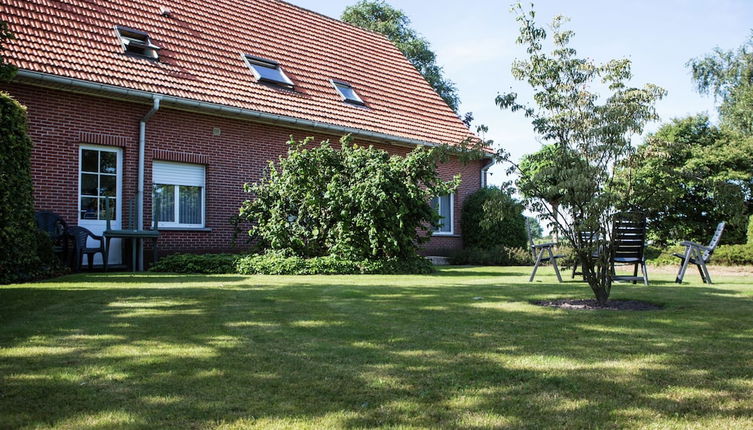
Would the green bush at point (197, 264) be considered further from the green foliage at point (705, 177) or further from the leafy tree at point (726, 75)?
the leafy tree at point (726, 75)

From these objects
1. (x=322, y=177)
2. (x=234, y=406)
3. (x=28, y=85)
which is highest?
(x=28, y=85)

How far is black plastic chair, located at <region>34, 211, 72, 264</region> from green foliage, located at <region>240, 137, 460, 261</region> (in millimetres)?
3115

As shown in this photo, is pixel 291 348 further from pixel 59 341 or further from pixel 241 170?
pixel 241 170

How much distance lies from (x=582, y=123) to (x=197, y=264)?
723 centimetres

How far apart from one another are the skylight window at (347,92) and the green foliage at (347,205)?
479 cm

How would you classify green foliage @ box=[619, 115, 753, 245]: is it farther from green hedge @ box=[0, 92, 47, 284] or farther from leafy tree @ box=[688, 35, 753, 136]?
green hedge @ box=[0, 92, 47, 284]

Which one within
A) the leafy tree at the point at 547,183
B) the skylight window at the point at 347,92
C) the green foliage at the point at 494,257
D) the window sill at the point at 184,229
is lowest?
the green foliage at the point at 494,257

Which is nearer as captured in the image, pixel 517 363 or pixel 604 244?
pixel 517 363

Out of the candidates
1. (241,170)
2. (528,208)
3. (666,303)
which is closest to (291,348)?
(528,208)

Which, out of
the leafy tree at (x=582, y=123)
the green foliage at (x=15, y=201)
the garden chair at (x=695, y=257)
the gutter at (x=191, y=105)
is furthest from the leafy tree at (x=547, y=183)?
the gutter at (x=191, y=105)

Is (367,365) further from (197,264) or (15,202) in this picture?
(197,264)

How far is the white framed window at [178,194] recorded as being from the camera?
42.3 feet

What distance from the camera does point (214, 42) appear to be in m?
15.3

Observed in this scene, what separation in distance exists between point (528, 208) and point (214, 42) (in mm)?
11330
